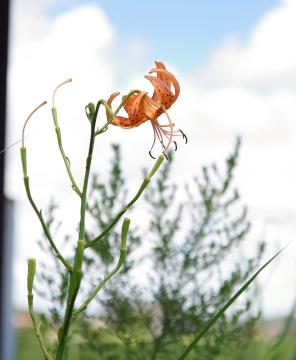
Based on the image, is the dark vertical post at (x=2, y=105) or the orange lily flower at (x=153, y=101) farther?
the dark vertical post at (x=2, y=105)

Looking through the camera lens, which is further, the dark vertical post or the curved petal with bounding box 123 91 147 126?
the dark vertical post

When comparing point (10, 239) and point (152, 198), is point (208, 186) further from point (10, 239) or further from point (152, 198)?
point (10, 239)

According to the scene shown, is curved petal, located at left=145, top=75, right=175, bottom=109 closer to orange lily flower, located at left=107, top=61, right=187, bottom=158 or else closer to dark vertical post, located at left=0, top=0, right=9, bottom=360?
orange lily flower, located at left=107, top=61, right=187, bottom=158

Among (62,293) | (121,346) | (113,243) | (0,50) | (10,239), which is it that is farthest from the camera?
(10,239)

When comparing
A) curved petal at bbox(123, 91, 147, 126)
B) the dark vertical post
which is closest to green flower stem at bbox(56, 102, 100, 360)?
curved petal at bbox(123, 91, 147, 126)

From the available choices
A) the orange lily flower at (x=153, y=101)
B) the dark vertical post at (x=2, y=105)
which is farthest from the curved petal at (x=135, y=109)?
the dark vertical post at (x=2, y=105)

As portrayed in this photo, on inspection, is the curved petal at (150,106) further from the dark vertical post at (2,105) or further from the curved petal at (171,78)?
the dark vertical post at (2,105)

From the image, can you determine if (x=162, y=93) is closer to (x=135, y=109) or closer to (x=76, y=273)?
(x=135, y=109)

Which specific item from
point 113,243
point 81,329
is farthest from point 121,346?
point 113,243

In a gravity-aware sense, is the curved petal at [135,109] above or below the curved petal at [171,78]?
below

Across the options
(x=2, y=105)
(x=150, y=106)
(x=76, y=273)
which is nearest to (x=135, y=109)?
(x=150, y=106)

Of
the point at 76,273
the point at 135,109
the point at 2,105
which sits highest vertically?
the point at 2,105
